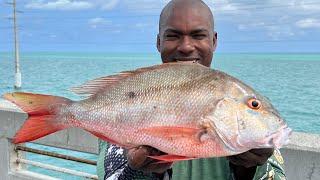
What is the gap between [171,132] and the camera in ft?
5.89

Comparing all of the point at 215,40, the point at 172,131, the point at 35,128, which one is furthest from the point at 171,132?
the point at 215,40

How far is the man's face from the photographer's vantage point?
2.35m

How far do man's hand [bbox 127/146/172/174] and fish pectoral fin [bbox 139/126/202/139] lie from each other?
0.11 metres

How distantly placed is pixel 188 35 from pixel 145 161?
2.18ft

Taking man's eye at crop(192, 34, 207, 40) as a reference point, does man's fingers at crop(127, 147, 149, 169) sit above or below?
below

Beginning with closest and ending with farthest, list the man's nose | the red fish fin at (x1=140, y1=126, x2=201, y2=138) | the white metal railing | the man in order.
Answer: the red fish fin at (x1=140, y1=126, x2=201, y2=138) < the man < the man's nose < the white metal railing

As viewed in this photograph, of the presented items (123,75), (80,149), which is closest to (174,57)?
(123,75)

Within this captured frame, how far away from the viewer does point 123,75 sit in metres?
2.01

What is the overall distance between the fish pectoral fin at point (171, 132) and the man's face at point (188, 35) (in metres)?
0.63

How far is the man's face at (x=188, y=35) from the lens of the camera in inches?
92.5

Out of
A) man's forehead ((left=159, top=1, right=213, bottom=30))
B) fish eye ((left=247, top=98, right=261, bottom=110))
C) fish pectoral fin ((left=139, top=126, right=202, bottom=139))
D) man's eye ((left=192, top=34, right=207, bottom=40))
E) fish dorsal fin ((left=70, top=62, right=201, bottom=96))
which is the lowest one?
fish pectoral fin ((left=139, top=126, right=202, bottom=139))

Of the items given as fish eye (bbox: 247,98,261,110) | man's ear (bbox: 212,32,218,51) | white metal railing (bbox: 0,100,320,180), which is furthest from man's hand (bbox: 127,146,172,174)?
white metal railing (bbox: 0,100,320,180)

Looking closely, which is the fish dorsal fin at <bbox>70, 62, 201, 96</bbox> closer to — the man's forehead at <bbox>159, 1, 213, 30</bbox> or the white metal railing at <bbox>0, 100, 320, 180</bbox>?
the man's forehead at <bbox>159, 1, 213, 30</bbox>

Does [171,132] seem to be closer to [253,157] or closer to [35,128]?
[253,157]
